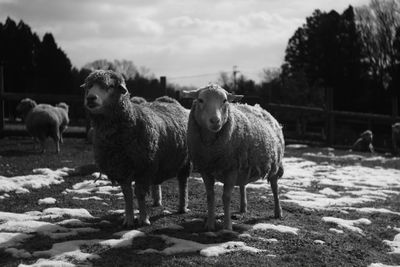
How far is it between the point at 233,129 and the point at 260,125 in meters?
0.86

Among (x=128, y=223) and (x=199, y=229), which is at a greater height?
(x=128, y=223)

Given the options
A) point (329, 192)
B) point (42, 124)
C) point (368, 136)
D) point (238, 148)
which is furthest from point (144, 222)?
point (368, 136)

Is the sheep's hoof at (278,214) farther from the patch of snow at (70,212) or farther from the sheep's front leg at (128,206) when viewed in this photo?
the patch of snow at (70,212)

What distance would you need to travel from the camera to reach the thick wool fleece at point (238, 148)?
6121 mm

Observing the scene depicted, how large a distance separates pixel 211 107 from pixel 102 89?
130 centimetres

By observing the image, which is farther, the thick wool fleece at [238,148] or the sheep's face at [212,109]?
the thick wool fleece at [238,148]

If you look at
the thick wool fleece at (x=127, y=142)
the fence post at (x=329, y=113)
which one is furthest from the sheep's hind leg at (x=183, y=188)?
the fence post at (x=329, y=113)

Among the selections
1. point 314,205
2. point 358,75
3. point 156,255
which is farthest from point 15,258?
point 358,75

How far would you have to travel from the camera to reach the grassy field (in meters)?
5.06

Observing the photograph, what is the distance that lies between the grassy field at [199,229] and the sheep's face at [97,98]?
1.43 m

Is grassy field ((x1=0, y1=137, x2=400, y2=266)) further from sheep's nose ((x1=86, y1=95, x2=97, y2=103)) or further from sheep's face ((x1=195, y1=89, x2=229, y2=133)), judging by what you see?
sheep's nose ((x1=86, y1=95, x2=97, y2=103))

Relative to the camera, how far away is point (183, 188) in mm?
7242

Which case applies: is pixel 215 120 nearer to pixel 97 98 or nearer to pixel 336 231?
pixel 97 98

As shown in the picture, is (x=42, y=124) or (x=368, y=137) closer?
(x=42, y=124)
